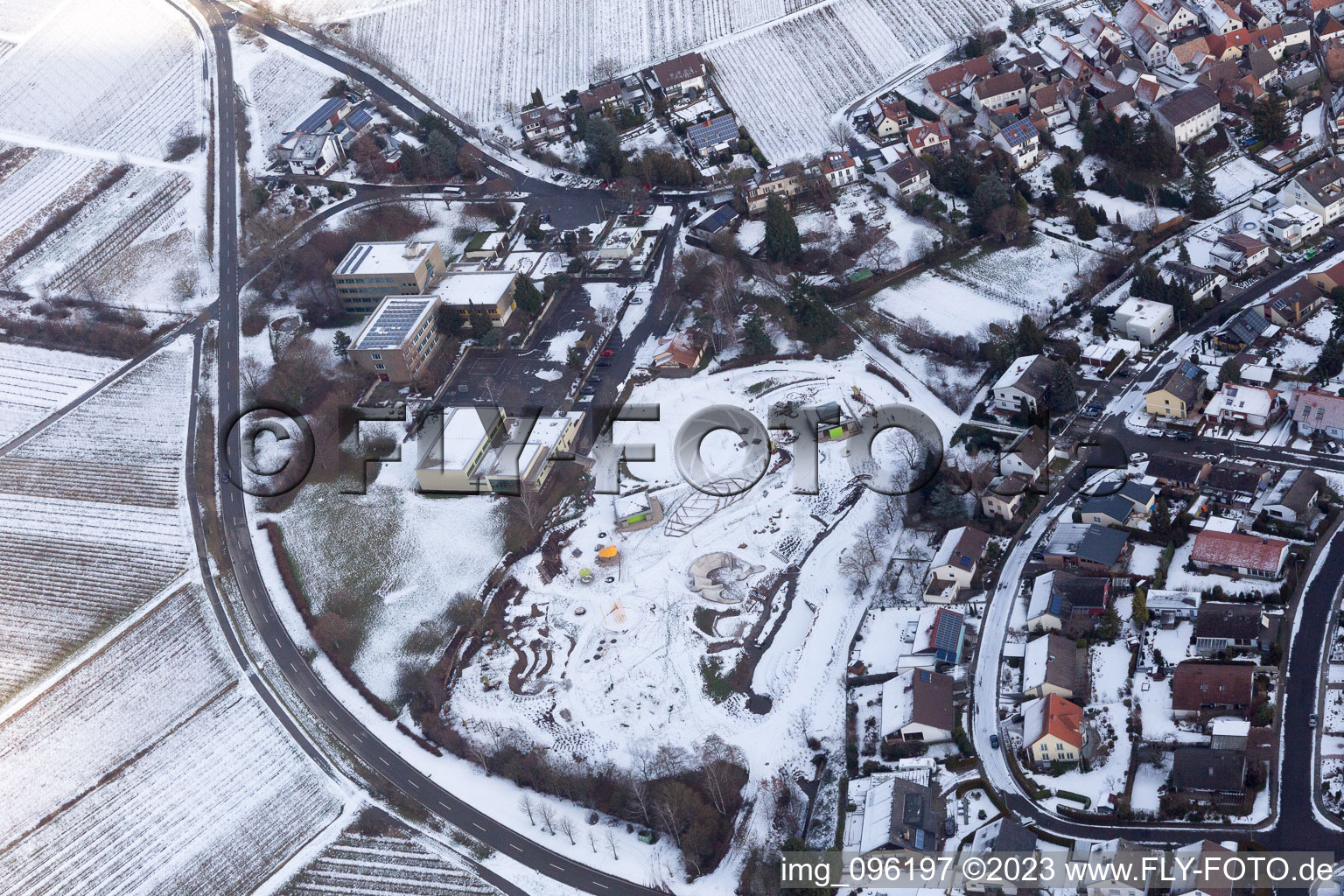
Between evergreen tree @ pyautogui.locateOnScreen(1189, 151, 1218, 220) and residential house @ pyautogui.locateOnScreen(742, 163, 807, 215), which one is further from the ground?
residential house @ pyautogui.locateOnScreen(742, 163, 807, 215)

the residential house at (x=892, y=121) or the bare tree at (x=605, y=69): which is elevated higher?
the bare tree at (x=605, y=69)

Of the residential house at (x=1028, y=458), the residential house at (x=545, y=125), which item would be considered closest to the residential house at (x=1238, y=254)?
the residential house at (x=1028, y=458)

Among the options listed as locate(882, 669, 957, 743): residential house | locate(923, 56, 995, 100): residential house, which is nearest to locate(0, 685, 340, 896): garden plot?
locate(882, 669, 957, 743): residential house

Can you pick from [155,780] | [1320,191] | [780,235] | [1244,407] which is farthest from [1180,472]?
[155,780]

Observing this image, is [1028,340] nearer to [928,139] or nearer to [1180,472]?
[1180,472]

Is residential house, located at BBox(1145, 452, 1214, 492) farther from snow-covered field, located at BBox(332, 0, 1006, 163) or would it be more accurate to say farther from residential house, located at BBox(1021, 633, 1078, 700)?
snow-covered field, located at BBox(332, 0, 1006, 163)

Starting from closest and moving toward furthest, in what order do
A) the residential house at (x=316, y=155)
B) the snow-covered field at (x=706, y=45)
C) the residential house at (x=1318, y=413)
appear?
the residential house at (x=1318, y=413)
the residential house at (x=316, y=155)
the snow-covered field at (x=706, y=45)

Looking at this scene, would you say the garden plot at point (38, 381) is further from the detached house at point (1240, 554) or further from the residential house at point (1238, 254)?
the residential house at point (1238, 254)

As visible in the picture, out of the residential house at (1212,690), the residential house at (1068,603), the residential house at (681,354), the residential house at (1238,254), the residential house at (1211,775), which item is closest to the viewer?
the residential house at (1211,775)
